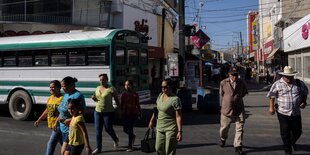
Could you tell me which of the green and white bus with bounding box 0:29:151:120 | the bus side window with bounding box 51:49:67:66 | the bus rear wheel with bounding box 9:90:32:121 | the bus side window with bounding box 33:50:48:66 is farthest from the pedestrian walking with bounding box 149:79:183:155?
the bus rear wheel with bounding box 9:90:32:121

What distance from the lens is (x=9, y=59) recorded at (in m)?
14.8

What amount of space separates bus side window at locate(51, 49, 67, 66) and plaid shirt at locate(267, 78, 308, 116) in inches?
297

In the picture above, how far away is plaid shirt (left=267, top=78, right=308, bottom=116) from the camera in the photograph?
808cm

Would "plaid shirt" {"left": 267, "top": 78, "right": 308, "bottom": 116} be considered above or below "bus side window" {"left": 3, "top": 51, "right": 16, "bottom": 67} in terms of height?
below

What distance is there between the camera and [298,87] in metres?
8.16

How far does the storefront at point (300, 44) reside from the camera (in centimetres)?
2944

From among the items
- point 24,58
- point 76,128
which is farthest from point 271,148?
point 24,58

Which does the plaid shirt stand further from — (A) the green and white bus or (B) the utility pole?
(B) the utility pole

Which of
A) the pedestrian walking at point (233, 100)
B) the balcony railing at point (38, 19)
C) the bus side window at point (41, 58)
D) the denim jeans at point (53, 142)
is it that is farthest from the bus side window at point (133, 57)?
the balcony railing at point (38, 19)

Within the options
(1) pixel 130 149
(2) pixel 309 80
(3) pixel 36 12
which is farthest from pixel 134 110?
(2) pixel 309 80

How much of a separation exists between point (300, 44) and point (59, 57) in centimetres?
2240

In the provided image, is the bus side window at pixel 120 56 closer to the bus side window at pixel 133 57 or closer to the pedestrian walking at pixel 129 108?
the bus side window at pixel 133 57

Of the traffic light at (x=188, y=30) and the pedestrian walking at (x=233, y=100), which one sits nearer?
the pedestrian walking at (x=233, y=100)

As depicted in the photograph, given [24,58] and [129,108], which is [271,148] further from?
[24,58]
